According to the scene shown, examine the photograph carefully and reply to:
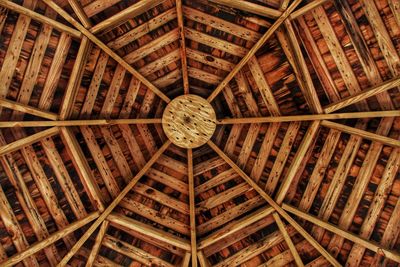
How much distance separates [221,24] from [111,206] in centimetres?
484

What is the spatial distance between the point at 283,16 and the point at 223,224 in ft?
16.2

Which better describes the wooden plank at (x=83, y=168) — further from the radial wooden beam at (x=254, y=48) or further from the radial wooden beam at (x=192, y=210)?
the radial wooden beam at (x=254, y=48)

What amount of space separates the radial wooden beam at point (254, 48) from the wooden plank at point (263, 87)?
342 millimetres

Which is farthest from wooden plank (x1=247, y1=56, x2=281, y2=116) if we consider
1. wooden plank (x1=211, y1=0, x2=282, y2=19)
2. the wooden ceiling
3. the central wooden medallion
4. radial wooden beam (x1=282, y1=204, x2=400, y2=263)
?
radial wooden beam (x1=282, y1=204, x2=400, y2=263)

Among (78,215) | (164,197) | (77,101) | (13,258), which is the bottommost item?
(13,258)

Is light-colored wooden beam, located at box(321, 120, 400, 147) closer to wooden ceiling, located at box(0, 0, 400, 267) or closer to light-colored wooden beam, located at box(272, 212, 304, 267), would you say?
wooden ceiling, located at box(0, 0, 400, 267)

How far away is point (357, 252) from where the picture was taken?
23.9 feet

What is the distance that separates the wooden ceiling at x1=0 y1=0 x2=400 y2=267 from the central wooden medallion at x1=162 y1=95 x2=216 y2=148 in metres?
0.29

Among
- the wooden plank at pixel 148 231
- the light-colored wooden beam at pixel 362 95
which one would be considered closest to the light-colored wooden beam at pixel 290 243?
the wooden plank at pixel 148 231

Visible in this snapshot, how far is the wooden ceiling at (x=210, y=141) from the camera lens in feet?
21.9

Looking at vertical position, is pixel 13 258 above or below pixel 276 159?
below

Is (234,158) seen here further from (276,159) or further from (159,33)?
(159,33)

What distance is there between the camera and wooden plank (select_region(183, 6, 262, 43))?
6930 millimetres

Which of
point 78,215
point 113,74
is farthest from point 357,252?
point 113,74
